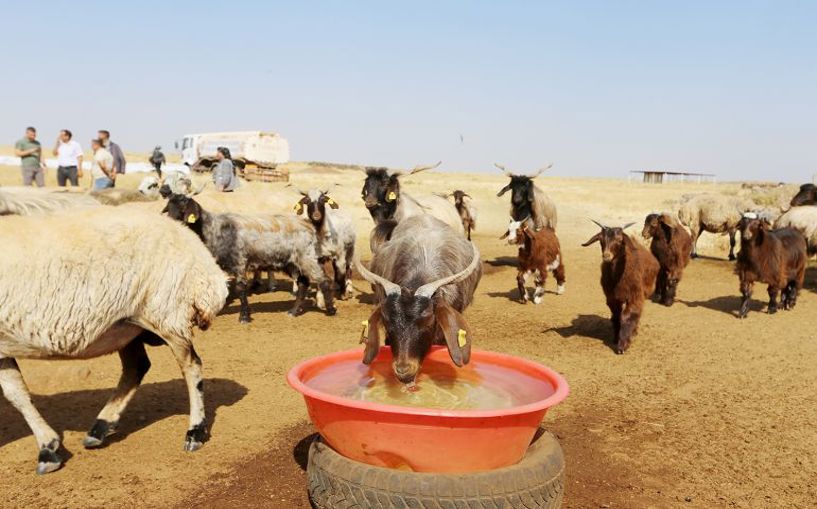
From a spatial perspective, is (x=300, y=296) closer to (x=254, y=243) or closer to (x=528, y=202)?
(x=254, y=243)

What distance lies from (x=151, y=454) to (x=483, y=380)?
2.97m

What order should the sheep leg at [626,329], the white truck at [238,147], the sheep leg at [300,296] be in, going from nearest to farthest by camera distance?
the sheep leg at [626,329], the sheep leg at [300,296], the white truck at [238,147]

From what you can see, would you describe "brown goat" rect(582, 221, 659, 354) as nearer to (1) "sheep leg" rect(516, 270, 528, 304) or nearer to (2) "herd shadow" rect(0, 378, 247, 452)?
(1) "sheep leg" rect(516, 270, 528, 304)

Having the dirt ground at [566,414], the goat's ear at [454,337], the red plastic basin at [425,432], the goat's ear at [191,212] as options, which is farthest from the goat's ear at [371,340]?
the goat's ear at [191,212]

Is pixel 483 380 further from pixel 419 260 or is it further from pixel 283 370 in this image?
pixel 283 370

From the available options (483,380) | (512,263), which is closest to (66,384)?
(483,380)

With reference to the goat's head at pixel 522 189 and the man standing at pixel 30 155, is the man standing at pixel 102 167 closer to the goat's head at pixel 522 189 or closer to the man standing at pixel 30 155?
the man standing at pixel 30 155

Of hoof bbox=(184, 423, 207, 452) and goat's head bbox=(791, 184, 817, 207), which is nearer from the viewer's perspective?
hoof bbox=(184, 423, 207, 452)

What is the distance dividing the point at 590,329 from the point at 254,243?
6.08 m

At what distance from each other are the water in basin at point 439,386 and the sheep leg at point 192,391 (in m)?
1.54

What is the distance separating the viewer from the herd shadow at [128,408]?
576cm

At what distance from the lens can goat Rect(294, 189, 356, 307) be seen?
37.8 ft

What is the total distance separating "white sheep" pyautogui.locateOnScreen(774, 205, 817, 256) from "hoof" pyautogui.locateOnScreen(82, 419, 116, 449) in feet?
51.0

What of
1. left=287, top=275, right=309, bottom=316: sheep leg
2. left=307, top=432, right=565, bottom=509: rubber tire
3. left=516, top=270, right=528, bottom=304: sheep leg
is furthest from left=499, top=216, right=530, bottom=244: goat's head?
left=307, top=432, right=565, bottom=509: rubber tire
